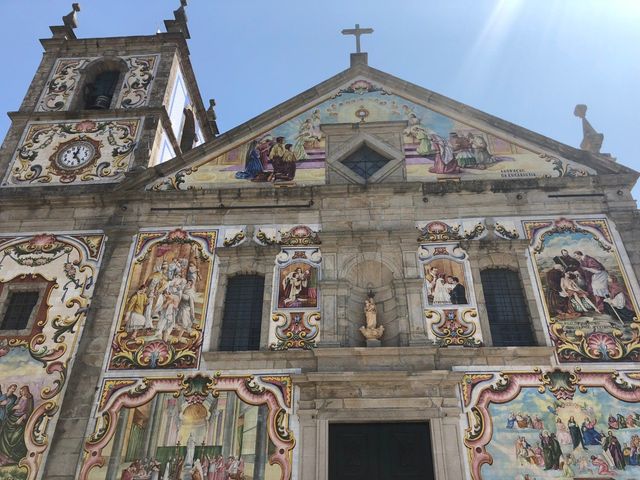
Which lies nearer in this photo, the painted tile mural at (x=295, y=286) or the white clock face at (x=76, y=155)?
the painted tile mural at (x=295, y=286)

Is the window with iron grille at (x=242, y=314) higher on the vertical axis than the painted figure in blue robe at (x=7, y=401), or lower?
higher

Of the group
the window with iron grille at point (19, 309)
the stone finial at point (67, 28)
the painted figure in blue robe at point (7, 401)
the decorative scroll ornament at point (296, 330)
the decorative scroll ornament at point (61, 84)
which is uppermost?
the stone finial at point (67, 28)

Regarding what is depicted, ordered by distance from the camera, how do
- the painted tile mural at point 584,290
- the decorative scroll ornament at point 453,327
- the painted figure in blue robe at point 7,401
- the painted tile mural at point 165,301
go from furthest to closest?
the painted tile mural at point 165,301 → the decorative scroll ornament at point 453,327 → the painted tile mural at point 584,290 → the painted figure in blue robe at point 7,401

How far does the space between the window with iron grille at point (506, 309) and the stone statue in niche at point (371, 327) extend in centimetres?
215

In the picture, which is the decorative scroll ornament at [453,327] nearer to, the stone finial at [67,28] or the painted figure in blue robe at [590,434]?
the painted figure in blue robe at [590,434]

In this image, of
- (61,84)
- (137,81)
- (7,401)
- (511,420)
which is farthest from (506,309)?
(61,84)

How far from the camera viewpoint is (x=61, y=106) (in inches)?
621

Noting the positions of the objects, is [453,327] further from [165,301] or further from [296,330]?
[165,301]

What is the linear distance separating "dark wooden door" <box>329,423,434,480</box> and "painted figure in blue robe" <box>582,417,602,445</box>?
100 inches

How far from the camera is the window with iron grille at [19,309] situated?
38.6ft

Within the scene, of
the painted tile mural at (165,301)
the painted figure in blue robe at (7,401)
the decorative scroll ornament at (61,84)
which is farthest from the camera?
the decorative scroll ornament at (61,84)

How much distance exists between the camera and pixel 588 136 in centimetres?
1390

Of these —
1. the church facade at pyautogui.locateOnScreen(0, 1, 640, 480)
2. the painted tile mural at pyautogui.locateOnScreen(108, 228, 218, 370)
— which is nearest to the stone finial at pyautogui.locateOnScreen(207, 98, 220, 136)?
the church facade at pyautogui.locateOnScreen(0, 1, 640, 480)

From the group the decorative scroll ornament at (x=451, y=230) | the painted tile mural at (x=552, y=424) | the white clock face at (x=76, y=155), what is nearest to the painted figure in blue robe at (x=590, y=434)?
the painted tile mural at (x=552, y=424)
